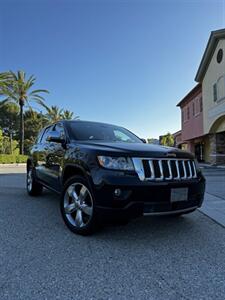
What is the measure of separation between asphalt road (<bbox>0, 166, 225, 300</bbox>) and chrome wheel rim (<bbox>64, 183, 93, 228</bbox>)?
227 millimetres

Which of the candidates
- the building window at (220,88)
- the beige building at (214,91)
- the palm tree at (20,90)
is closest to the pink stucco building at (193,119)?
the beige building at (214,91)

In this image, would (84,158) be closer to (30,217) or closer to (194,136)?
(30,217)

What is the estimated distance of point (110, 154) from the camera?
3.56m

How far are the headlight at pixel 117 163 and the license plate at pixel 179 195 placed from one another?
691mm

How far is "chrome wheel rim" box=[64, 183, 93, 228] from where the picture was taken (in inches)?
153

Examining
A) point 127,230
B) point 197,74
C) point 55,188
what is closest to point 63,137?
point 55,188

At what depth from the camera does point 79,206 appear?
402 centimetres

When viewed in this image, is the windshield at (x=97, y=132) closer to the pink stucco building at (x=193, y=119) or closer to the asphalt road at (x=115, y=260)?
the asphalt road at (x=115, y=260)

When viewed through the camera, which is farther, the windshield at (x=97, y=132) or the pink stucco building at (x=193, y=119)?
the pink stucco building at (x=193, y=119)

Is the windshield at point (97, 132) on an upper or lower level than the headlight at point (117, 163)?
upper

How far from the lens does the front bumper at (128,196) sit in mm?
3393

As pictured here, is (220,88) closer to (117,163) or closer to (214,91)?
(214,91)

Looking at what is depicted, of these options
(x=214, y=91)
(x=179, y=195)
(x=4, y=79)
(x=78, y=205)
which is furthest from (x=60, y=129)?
(x=4, y=79)

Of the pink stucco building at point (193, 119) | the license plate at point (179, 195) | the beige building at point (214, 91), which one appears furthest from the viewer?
the pink stucco building at point (193, 119)
